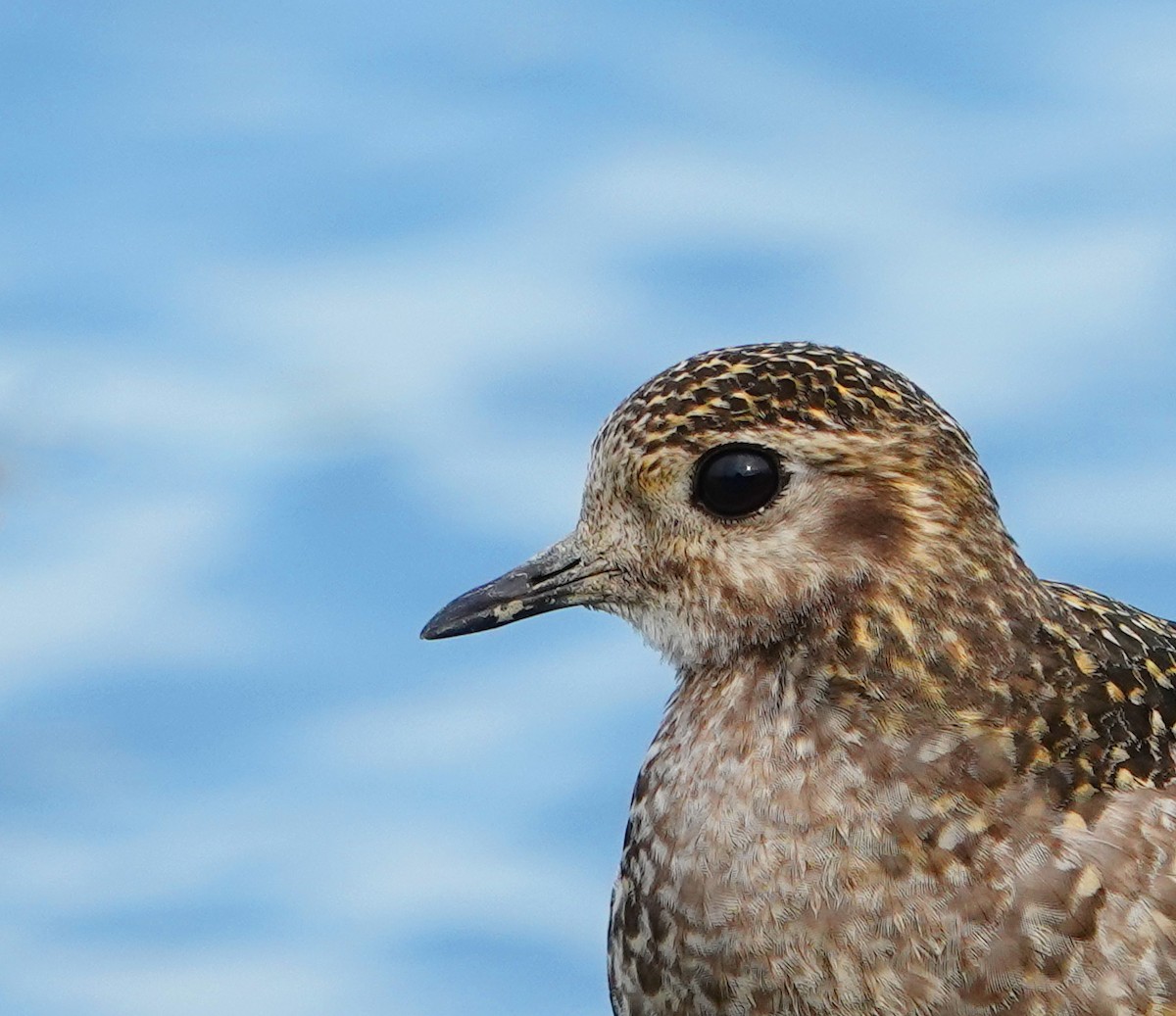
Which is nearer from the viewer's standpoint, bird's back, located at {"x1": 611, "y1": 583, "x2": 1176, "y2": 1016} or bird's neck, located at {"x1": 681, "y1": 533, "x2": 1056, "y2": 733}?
bird's back, located at {"x1": 611, "y1": 583, "x2": 1176, "y2": 1016}

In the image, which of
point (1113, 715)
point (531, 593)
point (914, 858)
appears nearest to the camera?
point (914, 858)

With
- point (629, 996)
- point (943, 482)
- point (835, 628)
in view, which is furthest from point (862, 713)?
point (629, 996)

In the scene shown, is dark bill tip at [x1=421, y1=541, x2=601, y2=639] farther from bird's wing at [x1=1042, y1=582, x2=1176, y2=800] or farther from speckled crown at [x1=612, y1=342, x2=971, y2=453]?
bird's wing at [x1=1042, y1=582, x2=1176, y2=800]

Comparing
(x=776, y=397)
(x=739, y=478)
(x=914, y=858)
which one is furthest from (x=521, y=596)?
(x=914, y=858)

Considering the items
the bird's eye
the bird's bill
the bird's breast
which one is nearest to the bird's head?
the bird's eye

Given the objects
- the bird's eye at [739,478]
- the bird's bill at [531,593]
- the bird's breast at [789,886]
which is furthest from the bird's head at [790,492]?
the bird's breast at [789,886]

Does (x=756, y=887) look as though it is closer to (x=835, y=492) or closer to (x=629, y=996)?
(x=629, y=996)

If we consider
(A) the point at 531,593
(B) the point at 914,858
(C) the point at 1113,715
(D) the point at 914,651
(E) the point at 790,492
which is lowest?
(B) the point at 914,858

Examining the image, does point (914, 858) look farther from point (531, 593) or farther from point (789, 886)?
point (531, 593)
